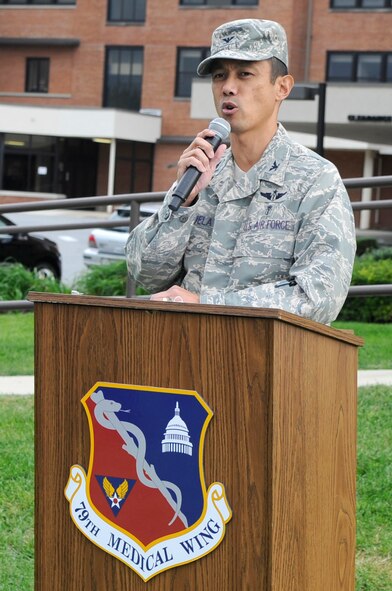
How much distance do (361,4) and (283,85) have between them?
45624 mm

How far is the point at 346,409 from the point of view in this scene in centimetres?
304

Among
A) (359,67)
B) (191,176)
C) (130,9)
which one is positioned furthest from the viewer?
(130,9)

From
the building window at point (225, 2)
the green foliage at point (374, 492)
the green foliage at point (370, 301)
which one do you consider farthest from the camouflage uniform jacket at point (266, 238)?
the building window at point (225, 2)

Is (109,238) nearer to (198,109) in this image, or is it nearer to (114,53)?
(198,109)

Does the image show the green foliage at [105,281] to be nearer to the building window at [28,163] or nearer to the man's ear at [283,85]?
the man's ear at [283,85]

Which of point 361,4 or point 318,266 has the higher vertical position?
point 361,4

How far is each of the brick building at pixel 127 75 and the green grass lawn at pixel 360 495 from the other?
40841 millimetres

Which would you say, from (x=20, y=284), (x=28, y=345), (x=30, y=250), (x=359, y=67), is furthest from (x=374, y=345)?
(x=359, y=67)

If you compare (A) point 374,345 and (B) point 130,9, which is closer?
(A) point 374,345

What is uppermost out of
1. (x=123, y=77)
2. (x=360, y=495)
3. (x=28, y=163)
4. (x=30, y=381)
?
(x=123, y=77)

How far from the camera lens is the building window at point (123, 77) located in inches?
1992

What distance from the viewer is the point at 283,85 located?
10.3ft

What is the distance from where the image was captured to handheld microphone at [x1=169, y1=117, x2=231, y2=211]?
2998mm

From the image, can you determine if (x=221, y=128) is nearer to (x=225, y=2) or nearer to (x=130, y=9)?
(x=225, y=2)
